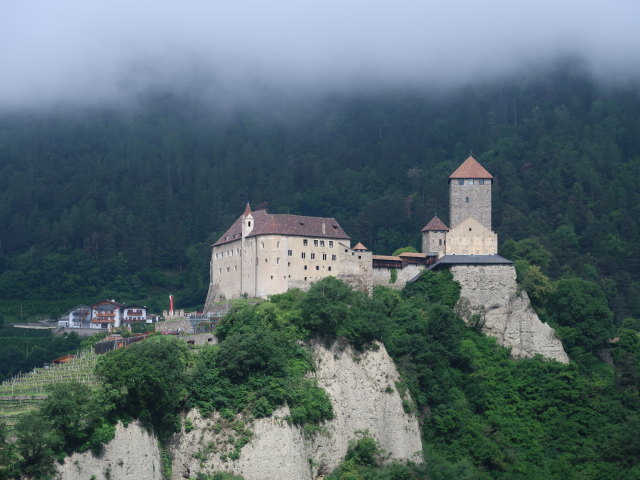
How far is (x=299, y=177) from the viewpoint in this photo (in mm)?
131250

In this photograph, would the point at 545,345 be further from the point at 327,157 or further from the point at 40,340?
the point at 327,157

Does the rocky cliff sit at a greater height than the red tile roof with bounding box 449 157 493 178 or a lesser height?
lesser

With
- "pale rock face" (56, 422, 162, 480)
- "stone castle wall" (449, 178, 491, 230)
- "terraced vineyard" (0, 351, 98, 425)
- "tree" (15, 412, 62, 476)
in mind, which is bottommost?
"pale rock face" (56, 422, 162, 480)

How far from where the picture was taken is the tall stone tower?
8119cm

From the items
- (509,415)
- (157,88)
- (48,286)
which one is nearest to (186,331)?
(509,415)

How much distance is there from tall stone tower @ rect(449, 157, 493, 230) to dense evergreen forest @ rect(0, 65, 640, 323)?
853 inches

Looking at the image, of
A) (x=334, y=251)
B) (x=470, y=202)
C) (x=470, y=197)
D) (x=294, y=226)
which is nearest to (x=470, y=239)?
(x=470, y=202)

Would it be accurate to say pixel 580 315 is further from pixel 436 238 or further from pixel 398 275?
pixel 398 275

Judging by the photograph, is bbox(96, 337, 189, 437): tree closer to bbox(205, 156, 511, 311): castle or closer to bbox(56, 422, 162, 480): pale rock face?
bbox(56, 422, 162, 480): pale rock face

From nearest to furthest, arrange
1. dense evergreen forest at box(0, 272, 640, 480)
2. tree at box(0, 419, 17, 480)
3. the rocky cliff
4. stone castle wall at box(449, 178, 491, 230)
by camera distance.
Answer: tree at box(0, 419, 17, 480), the rocky cliff, dense evergreen forest at box(0, 272, 640, 480), stone castle wall at box(449, 178, 491, 230)

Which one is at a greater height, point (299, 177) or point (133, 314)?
point (299, 177)

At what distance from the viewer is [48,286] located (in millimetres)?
116125

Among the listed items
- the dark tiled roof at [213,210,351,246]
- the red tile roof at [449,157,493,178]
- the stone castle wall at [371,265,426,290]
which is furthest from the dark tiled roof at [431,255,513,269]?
the dark tiled roof at [213,210,351,246]

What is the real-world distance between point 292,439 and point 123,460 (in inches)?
402
